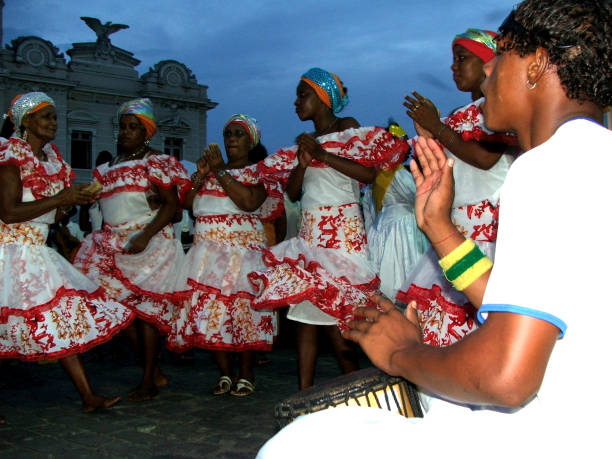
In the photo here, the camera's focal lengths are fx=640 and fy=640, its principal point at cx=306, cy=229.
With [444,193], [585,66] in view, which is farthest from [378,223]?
[585,66]

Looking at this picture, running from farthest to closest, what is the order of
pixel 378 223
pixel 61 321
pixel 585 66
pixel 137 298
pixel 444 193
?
pixel 378 223, pixel 137 298, pixel 61 321, pixel 444 193, pixel 585 66

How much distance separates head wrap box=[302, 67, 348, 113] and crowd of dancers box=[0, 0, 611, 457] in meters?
0.01

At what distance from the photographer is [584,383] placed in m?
1.14

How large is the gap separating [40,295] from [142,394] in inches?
41.5

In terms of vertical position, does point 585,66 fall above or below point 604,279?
above

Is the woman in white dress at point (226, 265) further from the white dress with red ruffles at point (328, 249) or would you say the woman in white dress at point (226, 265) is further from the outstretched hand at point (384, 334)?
the outstretched hand at point (384, 334)

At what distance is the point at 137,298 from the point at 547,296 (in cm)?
456

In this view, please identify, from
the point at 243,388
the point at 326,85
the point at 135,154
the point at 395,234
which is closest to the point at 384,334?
the point at 326,85

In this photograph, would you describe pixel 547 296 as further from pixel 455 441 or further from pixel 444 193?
pixel 444 193

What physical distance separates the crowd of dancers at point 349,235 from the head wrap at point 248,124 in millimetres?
21

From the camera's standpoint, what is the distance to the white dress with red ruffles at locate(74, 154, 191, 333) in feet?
17.0

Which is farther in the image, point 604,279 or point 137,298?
point 137,298

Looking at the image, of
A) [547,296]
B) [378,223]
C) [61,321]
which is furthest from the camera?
[378,223]

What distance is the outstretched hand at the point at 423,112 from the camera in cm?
342
